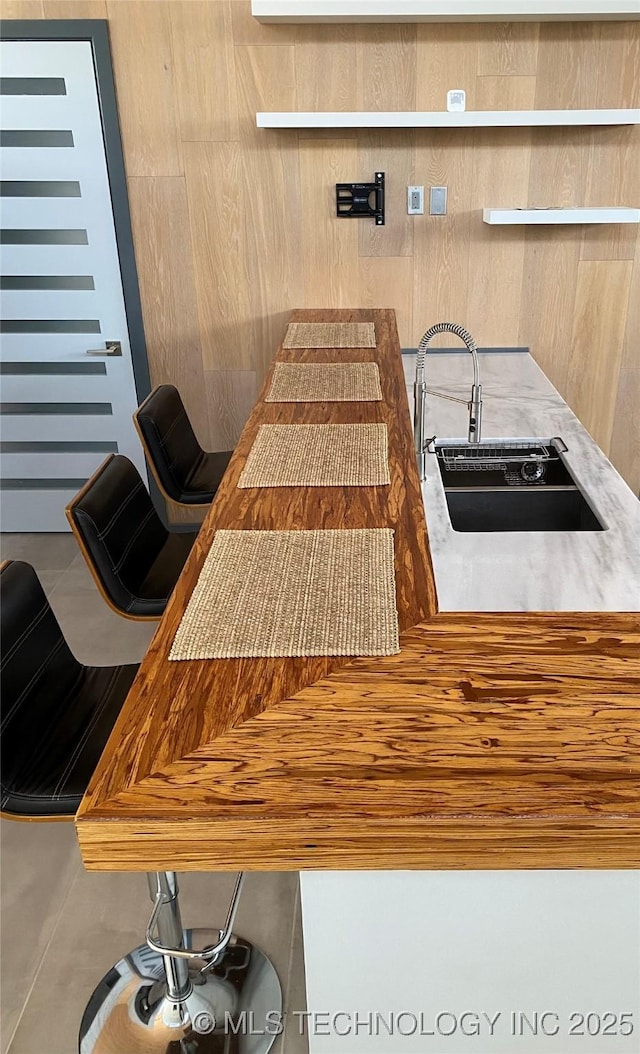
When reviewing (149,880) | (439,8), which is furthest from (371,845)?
(439,8)

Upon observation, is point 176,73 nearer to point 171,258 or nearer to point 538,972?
point 171,258

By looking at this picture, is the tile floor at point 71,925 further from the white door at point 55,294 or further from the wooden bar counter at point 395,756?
the white door at point 55,294

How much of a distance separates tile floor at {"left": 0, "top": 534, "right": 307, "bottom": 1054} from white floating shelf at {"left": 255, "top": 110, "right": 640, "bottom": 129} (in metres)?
2.38

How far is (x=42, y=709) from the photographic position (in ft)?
5.32

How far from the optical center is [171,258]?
133 inches

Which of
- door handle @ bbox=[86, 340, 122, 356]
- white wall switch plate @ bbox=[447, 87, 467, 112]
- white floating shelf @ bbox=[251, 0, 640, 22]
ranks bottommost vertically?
door handle @ bbox=[86, 340, 122, 356]

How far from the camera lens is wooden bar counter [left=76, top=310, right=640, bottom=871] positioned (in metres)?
0.97

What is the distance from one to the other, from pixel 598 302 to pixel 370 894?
112 inches

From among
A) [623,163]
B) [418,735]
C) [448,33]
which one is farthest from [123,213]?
[418,735]

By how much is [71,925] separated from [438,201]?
2.71 meters

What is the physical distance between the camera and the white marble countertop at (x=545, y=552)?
1547 millimetres

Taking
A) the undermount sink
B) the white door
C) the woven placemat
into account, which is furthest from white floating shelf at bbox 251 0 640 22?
the undermount sink

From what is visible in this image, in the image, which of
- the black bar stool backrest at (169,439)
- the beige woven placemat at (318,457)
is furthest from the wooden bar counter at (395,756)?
the black bar stool backrest at (169,439)

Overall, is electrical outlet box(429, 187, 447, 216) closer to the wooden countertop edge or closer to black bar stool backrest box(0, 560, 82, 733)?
black bar stool backrest box(0, 560, 82, 733)
